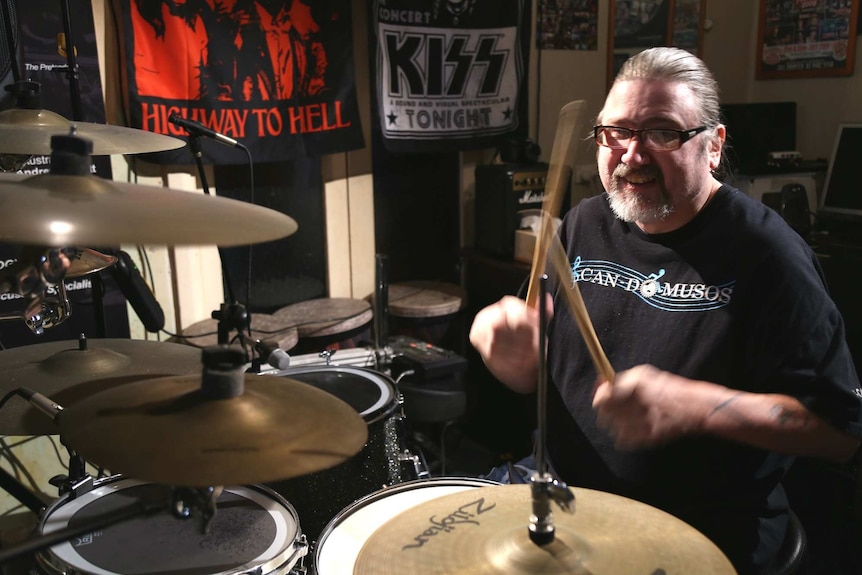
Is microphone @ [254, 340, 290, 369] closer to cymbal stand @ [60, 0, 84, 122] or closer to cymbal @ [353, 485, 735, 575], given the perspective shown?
cymbal @ [353, 485, 735, 575]

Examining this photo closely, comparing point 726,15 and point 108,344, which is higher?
point 726,15

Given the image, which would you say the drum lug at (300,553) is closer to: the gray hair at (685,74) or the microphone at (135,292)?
the microphone at (135,292)

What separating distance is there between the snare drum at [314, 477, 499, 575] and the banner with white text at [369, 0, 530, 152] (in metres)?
1.69

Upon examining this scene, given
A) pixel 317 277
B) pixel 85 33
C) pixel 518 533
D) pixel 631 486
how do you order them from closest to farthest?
pixel 518 533 → pixel 631 486 → pixel 85 33 → pixel 317 277

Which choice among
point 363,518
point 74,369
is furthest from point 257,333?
point 363,518

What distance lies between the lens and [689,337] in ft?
4.65

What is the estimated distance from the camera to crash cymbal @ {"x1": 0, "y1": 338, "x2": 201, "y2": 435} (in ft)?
4.01

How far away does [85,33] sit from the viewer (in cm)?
215

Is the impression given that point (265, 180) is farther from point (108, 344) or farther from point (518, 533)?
point (518, 533)

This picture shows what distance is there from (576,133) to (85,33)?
1.73 meters

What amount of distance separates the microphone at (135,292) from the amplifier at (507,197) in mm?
1530

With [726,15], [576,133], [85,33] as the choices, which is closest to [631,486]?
[576,133]

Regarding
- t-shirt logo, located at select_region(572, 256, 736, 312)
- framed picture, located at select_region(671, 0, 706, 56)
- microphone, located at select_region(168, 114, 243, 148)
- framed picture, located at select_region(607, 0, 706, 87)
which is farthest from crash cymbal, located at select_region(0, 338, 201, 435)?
framed picture, located at select_region(671, 0, 706, 56)

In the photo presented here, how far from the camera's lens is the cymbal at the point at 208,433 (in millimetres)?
724
